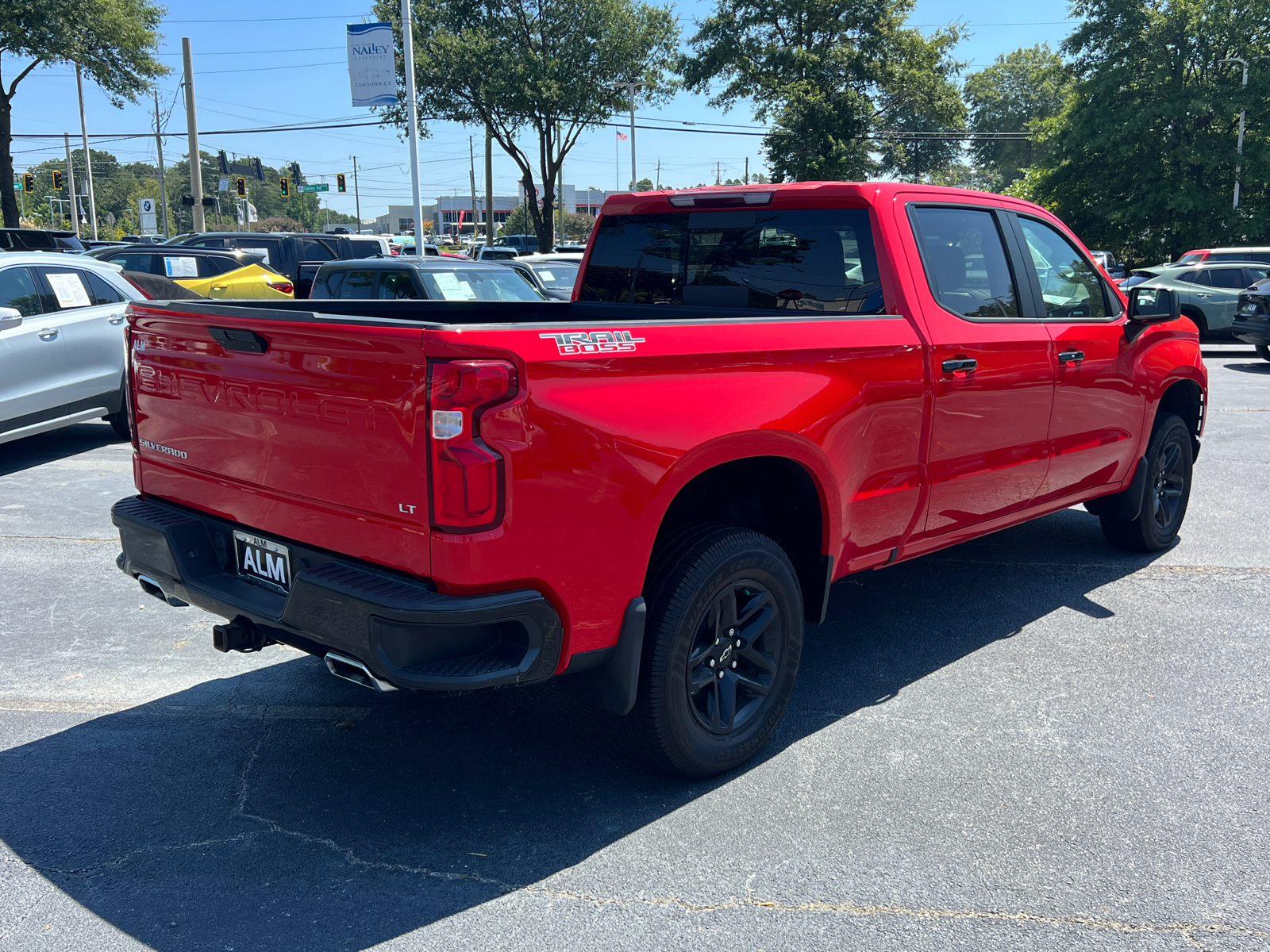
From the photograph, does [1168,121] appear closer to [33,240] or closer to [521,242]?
[33,240]

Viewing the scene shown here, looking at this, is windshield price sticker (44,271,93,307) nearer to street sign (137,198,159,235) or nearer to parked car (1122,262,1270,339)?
parked car (1122,262,1270,339)

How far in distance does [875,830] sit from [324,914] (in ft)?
5.42

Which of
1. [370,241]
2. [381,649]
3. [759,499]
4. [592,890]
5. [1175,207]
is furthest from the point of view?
[1175,207]

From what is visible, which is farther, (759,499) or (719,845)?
(759,499)

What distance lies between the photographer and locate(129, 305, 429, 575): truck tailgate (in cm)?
270

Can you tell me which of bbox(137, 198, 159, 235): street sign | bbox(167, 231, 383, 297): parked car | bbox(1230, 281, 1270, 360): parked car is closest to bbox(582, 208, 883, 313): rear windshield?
bbox(1230, 281, 1270, 360): parked car

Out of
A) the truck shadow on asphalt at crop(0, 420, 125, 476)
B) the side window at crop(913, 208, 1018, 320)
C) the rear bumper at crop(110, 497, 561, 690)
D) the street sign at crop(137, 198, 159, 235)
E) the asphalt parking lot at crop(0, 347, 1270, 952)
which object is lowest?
the truck shadow on asphalt at crop(0, 420, 125, 476)

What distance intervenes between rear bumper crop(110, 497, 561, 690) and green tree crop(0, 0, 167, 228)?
31.3m

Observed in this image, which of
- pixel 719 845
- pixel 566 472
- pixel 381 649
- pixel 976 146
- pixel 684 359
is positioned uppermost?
pixel 976 146

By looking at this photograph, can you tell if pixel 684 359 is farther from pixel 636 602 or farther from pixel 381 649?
pixel 381 649

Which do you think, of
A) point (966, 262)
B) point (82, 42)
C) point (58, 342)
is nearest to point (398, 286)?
point (58, 342)

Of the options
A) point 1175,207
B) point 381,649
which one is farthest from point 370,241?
point 1175,207

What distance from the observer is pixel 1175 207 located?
3159 cm

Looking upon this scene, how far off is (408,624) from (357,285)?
9.35m
